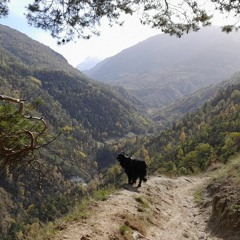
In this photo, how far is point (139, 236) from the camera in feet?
33.0

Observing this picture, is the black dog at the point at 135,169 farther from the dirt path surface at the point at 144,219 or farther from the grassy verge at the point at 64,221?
the grassy verge at the point at 64,221

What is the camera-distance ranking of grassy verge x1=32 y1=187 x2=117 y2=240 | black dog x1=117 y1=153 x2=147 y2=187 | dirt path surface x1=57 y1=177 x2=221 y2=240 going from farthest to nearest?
black dog x1=117 y1=153 x2=147 y2=187
dirt path surface x1=57 y1=177 x2=221 y2=240
grassy verge x1=32 y1=187 x2=117 y2=240

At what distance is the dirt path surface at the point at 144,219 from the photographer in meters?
9.34

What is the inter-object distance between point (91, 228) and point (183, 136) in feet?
499

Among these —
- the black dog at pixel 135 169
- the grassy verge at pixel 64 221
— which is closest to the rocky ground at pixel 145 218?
the grassy verge at pixel 64 221

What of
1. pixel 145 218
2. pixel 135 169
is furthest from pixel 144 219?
→ pixel 135 169

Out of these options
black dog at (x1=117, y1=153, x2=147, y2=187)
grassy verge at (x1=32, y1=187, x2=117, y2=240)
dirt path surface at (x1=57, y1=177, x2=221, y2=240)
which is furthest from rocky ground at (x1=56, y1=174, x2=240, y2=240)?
black dog at (x1=117, y1=153, x2=147, y2=187)

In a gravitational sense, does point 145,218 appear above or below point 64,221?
below

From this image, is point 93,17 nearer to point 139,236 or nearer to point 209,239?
point 139,236

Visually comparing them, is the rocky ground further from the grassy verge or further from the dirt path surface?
the grassy verge

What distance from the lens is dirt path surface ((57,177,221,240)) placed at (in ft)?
30.6

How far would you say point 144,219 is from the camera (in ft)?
38.7

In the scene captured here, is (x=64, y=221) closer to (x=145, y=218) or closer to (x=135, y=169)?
(x=145, y=218)

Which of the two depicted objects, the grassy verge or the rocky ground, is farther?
the rocky ground
